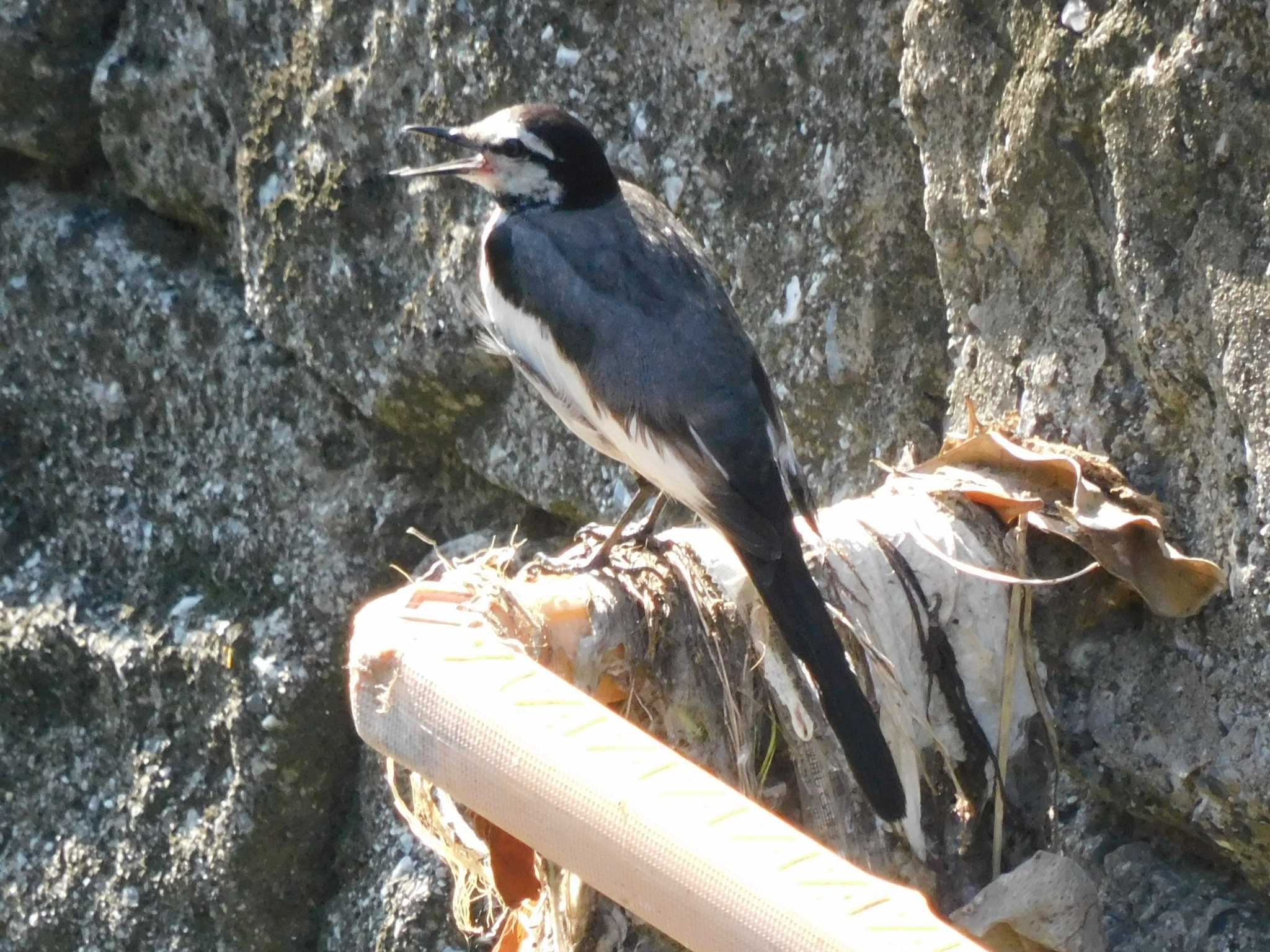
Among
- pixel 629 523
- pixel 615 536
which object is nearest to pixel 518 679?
pixel 615 536

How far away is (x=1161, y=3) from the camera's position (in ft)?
6.14

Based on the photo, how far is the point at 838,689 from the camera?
190 centimetres

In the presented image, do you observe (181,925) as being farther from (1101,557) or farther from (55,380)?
(1101,557)

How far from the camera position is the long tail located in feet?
6.25

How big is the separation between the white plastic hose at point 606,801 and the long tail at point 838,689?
1.26ft

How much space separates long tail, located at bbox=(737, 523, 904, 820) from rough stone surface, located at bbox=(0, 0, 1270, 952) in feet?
1.06

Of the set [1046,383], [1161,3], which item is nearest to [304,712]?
[1046,383]

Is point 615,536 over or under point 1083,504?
under

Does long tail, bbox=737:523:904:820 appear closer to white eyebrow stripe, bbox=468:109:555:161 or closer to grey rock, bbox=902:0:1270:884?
grey rock, bbox=902:0:1270:884

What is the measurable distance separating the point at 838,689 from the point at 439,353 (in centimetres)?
126

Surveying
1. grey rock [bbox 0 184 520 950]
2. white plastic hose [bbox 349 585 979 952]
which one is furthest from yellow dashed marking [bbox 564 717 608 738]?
grey rock [bbox 0 184 520 950]

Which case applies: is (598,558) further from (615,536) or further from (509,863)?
(509,863)

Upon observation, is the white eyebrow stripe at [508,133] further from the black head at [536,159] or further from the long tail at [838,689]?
the long tail at [838,689]

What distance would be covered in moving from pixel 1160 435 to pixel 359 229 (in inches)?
62.6
